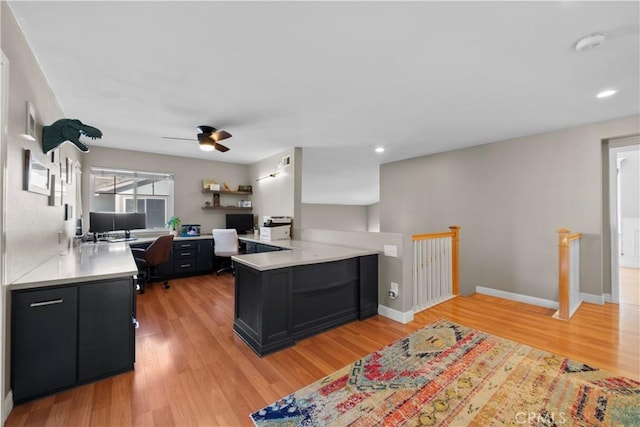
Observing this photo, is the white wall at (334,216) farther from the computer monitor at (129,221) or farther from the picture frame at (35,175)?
the picture frame at (35,175)

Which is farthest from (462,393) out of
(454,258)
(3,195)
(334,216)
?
(334,216)

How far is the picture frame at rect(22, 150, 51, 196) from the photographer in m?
1.81

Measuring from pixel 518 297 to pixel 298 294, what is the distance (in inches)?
142

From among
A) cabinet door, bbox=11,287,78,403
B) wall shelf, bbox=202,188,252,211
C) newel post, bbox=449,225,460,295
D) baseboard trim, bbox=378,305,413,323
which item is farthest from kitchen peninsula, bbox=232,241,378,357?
wall shelf, bbox=202,188,252,211

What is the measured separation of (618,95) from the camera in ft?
8.64

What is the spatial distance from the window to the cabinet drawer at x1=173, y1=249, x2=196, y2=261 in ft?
3.04

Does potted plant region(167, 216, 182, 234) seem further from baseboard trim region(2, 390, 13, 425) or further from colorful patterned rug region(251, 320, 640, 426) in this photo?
colorful patterned rug region(251, 320, 640, 426)

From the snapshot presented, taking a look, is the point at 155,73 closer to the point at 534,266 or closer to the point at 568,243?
the point at 568,243

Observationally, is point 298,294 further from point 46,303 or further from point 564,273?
point 564,273

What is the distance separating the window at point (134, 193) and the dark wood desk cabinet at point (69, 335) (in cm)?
381

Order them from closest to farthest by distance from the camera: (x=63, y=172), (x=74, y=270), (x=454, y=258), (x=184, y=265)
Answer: (x=74, y=270)
(x=63, y=172)
(x=454, y=258)
(x=184, y=265)

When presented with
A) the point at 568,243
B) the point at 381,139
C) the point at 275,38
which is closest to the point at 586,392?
the point at 568,243

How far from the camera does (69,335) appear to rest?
5.92 feet

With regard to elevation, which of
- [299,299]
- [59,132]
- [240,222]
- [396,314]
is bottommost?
[396,314]
